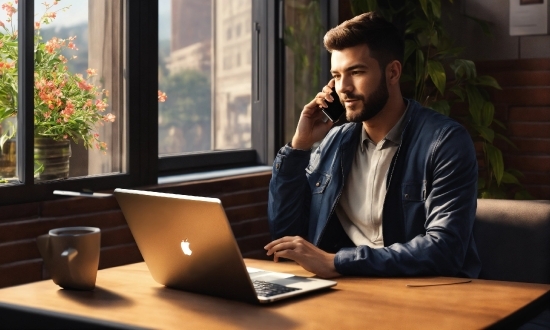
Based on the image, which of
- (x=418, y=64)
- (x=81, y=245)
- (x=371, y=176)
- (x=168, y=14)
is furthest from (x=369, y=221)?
(x=418, y=64)

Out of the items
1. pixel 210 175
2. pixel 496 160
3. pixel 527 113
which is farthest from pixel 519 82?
pixel 210 175

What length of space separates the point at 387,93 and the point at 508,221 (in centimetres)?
52

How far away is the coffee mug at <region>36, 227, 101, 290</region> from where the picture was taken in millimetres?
1608

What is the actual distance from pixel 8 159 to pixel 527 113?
257 cm

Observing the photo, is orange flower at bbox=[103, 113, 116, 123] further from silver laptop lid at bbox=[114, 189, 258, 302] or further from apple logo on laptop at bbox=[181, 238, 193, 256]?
apple logo on laptop at bbox=[181, 238, 193, 256]

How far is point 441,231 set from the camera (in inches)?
76.8

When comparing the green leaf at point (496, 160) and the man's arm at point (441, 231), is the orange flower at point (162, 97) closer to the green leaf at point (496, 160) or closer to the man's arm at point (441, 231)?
the man's arm at point (441, 231)

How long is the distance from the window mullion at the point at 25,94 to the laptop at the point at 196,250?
0.89m

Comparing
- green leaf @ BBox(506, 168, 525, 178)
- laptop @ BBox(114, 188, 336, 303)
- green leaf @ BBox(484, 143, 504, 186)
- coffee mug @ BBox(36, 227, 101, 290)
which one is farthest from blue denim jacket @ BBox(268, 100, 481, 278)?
green leaf @ BBox(506, 168, 525, 178)

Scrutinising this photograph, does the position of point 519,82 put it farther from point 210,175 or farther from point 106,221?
point 106,221

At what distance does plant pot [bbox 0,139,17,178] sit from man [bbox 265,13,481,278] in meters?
0.81

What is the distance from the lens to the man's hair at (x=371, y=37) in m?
2.32

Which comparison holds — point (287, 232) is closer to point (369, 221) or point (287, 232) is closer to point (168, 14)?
point (369, 221)

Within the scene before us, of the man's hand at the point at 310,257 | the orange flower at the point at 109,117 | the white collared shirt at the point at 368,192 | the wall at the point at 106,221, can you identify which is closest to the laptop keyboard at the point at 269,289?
the man's hand at the point at 310,257
